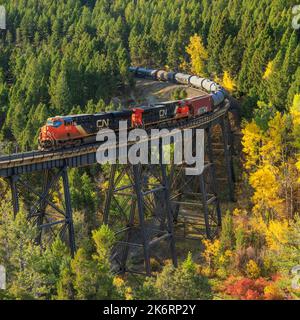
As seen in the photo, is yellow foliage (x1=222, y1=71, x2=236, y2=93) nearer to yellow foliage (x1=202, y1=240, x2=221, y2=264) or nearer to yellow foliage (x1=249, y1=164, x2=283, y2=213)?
yellow foliage (x1=249, y1=164, x2=283, y2=213)

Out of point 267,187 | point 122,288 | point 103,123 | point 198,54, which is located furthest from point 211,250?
point 198,54

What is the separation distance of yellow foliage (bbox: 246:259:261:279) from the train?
14.5 metres

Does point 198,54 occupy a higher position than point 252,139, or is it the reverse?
point 198,54

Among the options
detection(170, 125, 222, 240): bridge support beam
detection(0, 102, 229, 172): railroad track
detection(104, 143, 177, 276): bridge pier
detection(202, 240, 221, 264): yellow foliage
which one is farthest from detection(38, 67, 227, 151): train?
detection(202, 240, 221, 264): yellow foliage

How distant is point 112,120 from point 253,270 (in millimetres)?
16747

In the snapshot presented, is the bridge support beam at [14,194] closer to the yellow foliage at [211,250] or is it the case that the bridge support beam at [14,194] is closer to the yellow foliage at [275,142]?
the yellow foliage at [211,250]

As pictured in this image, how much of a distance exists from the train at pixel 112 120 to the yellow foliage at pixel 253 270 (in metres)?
14.5

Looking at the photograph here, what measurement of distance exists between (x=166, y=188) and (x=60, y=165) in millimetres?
10148

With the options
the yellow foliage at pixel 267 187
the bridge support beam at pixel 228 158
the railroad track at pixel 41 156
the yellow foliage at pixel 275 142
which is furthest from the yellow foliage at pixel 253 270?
the railroad track at pixel 41 156

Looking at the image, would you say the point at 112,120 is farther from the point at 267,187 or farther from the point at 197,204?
the point at 267,187

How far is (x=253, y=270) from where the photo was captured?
40.7 metres
